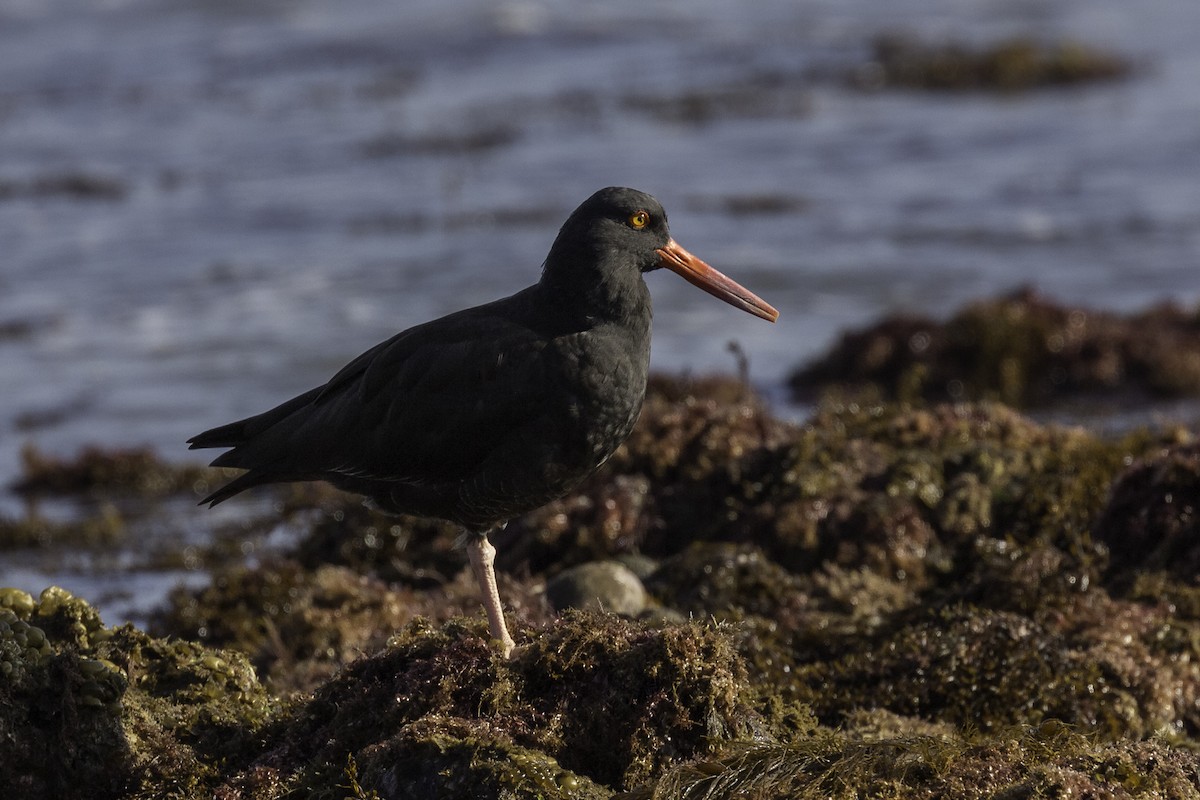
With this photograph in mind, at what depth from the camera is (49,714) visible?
163 inches

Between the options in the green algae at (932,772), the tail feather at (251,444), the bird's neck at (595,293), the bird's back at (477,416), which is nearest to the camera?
the green algae at (932,772)

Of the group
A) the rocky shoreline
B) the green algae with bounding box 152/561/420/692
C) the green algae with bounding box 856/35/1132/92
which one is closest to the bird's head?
the rocky shoreline

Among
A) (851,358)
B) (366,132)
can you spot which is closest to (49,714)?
(851,358)

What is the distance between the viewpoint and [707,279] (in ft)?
16.0

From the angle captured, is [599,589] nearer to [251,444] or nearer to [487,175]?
[251,444]

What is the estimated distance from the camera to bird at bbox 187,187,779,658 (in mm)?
4387

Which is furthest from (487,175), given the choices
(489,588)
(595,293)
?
(489,588)

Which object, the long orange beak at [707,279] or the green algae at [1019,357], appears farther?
the green algae at [1019,357]

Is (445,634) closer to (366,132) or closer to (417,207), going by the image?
(417,207)

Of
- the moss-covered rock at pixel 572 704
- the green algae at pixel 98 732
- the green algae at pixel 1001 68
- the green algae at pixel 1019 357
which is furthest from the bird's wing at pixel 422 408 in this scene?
the green algae at pixel 1001 68

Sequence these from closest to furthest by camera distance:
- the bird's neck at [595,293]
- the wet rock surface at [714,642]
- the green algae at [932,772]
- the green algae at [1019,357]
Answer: the green algae at [932,772] → the wet rock surface at [714,642] → the bird's neck at [595,293] → the green algae at [1019,357]

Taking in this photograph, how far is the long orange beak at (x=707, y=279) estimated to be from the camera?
4.78 meters

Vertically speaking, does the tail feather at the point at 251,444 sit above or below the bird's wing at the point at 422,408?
below

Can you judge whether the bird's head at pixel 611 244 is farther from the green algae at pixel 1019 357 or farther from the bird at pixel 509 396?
the green algae at pixel 1019 357
